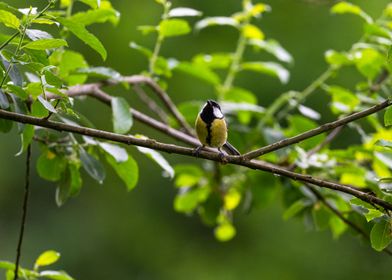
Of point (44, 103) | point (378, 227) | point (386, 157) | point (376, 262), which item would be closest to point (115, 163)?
point (44, 103)

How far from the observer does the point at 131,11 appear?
22.5 ft

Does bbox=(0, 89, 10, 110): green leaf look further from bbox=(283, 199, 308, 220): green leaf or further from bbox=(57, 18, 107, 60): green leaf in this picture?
bbox=(283, 199, 308, 220): green leaf

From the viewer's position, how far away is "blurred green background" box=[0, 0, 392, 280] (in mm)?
6617

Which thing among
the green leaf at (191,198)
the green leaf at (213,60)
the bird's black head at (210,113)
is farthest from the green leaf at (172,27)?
the green leaf at (191,198)

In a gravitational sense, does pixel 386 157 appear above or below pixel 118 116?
above

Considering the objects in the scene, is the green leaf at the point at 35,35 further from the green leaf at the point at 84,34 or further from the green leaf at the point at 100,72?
the green leaf at the point at 100,72

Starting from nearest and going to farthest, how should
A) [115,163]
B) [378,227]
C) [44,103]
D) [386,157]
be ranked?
[44,103], [378,227], [115,163], [386,157]

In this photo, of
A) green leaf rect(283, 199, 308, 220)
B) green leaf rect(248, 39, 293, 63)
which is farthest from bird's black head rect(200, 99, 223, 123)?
green leaf rect(248, 39, 293, 63)

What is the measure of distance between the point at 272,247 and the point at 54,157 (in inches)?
204

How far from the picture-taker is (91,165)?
2.21 m

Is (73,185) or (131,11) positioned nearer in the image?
(73,185)

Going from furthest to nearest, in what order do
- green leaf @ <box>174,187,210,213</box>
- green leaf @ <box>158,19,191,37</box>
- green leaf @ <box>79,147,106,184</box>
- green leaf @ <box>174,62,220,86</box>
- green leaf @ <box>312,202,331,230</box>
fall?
green leaf @ <box>174,187,210,213</box> → green leaf @ <box>174,62,220,86</box> → green leaf @ <box>312,202,331,230</box> → green leaf @ <box>158,19,191,37</box> → green leaf @ <box>79,147,106,184</box>

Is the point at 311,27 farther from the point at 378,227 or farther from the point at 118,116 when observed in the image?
the point at 378,227

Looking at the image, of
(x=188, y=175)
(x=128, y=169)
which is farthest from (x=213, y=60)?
(x=128, y=169)
